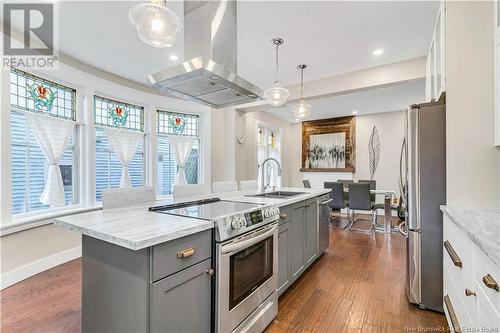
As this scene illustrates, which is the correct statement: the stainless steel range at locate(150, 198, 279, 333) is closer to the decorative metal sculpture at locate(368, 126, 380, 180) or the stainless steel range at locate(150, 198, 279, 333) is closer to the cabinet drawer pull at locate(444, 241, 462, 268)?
the cabinet drawer pull at locate(444, 241, 462, 268)

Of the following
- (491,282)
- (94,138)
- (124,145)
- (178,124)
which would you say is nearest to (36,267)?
(94,138)

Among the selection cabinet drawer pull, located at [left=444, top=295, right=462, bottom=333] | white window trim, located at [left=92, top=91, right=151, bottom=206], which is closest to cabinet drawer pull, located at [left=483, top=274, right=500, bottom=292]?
cabinet drawer pull, located at [left=444, top=295, right=462, bottom=333]

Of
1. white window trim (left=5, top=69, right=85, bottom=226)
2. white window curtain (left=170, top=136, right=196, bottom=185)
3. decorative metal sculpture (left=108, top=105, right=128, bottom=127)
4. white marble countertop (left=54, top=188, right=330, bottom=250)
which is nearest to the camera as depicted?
white marble countertop (left=54, top=188, right=330, bottom=250)

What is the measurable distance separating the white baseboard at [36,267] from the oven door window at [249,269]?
102 inches

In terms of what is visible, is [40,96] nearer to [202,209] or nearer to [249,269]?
[202,209]

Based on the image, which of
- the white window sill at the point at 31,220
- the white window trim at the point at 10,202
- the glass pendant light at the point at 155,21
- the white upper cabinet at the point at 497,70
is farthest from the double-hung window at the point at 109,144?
the white upper cabinet at the point at 497,70

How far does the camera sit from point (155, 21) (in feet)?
4.89

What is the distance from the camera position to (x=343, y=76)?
371cm

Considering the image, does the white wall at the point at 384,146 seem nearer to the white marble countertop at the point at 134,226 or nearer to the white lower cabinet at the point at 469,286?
the white lower cabinet at the point at 469,286

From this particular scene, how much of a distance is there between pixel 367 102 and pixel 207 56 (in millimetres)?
4569

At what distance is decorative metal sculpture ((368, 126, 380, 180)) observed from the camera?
6.29 m

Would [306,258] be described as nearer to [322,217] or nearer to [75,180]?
[322,217]

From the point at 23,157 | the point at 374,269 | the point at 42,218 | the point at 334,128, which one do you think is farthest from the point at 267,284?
the point at 334,128

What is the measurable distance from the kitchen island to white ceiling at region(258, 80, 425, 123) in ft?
12.3
